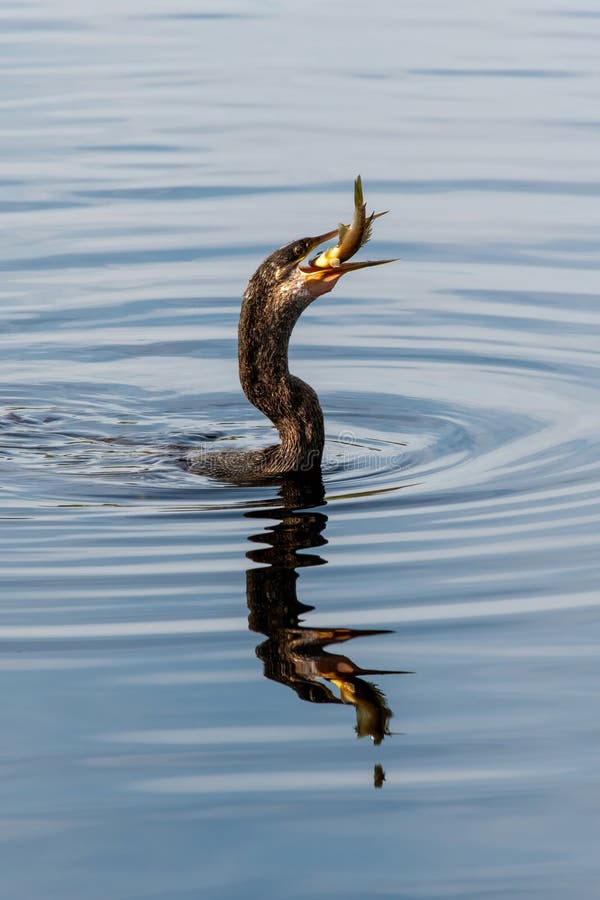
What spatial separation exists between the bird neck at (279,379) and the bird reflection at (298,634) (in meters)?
1.02

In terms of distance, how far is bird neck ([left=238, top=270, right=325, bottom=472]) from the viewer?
348 inches

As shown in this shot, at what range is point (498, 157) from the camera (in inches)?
692

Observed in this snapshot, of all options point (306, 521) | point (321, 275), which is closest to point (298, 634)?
point (306, 521)

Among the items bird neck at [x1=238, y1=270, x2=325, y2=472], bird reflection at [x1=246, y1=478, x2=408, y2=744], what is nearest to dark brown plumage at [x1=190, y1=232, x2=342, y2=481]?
bird neck at [x1=238, y1=270, x2=325, y2=472]

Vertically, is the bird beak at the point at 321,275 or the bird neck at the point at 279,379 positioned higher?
the bird beak at the point at 321,275

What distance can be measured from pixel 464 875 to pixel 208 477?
14.7 ft

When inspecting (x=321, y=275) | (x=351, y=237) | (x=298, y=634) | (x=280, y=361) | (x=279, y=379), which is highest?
(x=351, y=237)

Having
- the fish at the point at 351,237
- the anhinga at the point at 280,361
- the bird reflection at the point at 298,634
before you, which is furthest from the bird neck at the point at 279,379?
the bird reflection at the point at 298,634


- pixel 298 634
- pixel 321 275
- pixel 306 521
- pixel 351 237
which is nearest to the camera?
pixel 298 634

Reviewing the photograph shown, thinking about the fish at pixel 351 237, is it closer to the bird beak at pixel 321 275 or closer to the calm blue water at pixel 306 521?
the bird beak at pixel 321 275

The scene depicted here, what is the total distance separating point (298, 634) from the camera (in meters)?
6.36

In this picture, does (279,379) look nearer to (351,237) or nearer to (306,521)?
(351,237)

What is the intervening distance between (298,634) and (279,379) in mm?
2892

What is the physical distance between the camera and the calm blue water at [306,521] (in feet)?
16.2
